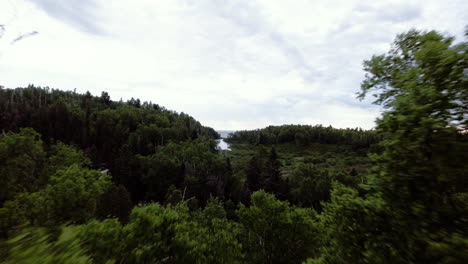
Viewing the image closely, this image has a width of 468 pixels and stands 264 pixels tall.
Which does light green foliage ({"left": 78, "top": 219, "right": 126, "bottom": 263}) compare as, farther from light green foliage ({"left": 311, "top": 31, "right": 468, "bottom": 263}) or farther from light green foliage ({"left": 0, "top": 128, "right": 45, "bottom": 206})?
light green foliage ({"left": 0, "top": 128, "right": 45, "bottom": 206})

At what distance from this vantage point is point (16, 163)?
27781 millimetres

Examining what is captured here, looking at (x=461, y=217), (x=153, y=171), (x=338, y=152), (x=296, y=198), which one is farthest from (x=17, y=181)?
(x=338, y=152)

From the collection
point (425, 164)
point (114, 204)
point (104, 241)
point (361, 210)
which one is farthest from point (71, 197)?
point (425, 164)

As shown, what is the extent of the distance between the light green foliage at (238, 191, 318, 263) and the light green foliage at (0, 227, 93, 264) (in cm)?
1833

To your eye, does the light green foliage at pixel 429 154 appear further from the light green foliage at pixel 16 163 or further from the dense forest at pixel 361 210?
the light green foliage at pixel 16 163

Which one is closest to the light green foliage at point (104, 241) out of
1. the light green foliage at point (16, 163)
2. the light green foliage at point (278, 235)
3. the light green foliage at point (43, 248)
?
the light green foliage at point (43, 248)

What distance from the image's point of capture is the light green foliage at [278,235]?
20.8m

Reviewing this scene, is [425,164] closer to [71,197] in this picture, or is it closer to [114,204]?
[71,197]

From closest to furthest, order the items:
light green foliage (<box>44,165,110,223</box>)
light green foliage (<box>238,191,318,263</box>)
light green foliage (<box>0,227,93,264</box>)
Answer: light green foliage (<box>0,227,93,264</box>)
light green foliage (<box>238,191,318,263</box>)
light green foliage (<box>44,165,110,223</box>)

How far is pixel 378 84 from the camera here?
371 inches

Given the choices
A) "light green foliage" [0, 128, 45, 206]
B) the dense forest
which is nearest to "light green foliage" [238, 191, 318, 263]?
the dense forest

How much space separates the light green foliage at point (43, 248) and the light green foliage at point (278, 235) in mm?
18327

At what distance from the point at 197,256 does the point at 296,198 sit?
7159 centimetres

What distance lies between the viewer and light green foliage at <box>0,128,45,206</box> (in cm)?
2672
